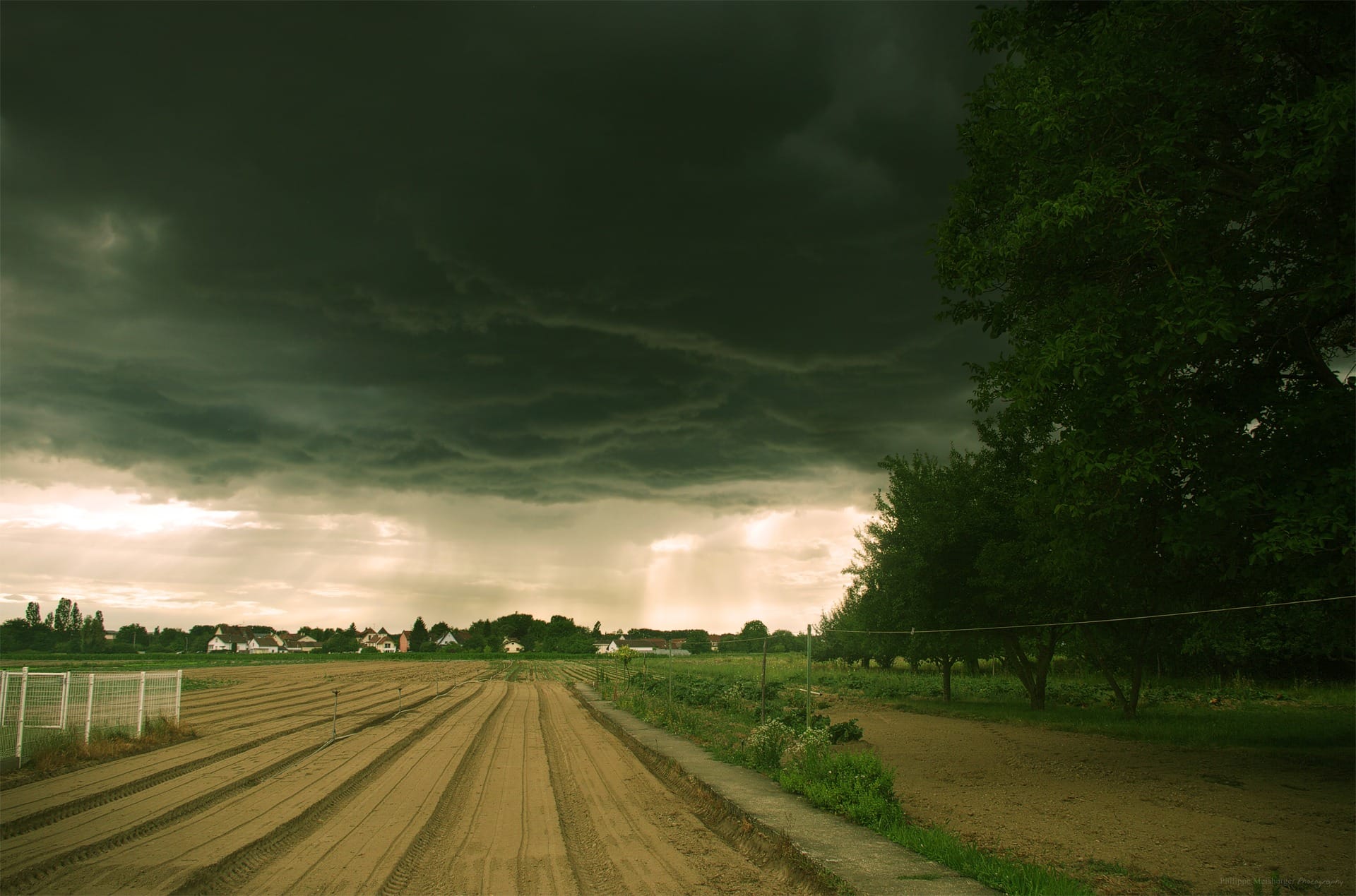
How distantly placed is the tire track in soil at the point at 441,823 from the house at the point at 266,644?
470 feet

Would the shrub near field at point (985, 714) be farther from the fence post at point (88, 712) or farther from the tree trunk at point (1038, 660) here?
the fence post at point (88, 712)

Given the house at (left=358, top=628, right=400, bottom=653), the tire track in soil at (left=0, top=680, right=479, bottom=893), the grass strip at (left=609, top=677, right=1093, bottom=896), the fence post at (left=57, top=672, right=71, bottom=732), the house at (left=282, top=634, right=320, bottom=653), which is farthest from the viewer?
the house at (left=358, top=628, right=400, bottom=653)

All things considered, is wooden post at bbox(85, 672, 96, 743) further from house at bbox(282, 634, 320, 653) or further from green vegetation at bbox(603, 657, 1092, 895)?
house at bbox(282, 634, 320, 653)

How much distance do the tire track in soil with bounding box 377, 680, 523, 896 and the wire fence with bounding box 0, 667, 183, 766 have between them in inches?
285

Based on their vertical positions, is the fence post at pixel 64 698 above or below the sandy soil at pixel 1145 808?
above

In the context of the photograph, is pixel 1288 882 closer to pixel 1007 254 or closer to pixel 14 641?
pixel 1007 254

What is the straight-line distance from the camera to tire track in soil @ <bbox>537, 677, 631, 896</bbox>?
24.0 feet

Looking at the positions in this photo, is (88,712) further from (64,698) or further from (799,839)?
(799,839)

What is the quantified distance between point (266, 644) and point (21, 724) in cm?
15399

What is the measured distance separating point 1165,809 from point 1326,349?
7.04m

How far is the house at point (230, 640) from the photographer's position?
129375 millimetres

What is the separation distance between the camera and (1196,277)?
30.5ft

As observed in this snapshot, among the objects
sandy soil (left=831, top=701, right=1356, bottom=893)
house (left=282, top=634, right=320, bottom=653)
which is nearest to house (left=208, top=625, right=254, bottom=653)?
house (left=282, top=634, right=320, bottom=653)

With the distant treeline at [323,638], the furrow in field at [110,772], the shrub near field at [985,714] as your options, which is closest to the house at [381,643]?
the distant treeline at [323,638]
